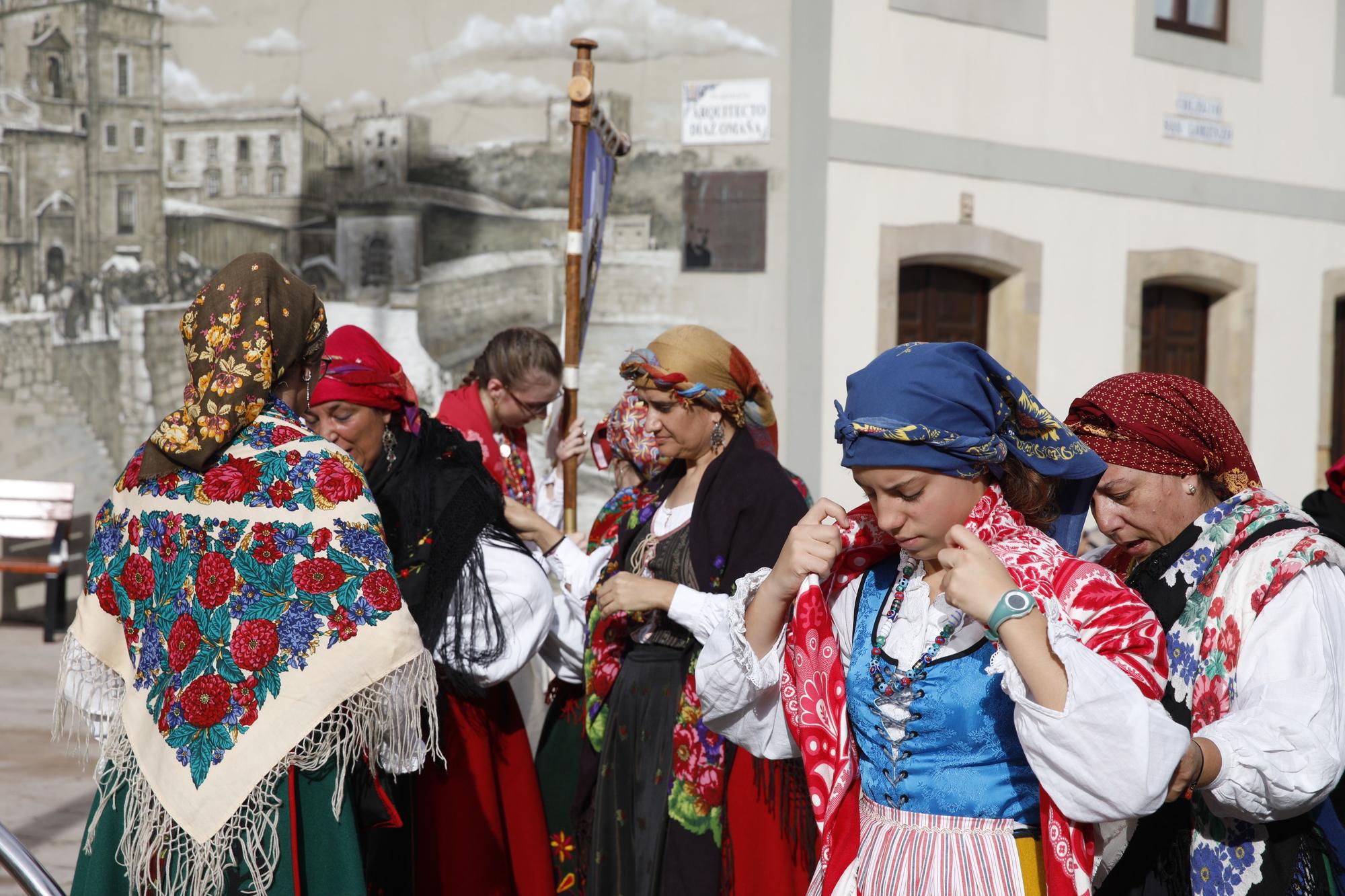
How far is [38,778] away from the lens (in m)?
5.89

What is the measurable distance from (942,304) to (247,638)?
834cm

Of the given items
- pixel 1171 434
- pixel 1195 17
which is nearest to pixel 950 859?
pixel 1171 434

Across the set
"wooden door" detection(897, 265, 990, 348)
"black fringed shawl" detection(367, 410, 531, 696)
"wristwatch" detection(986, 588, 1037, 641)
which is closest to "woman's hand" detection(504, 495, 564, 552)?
"black fringed shawl" detection(367, 410, 531, 696)

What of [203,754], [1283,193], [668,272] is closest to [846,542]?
[203,754]

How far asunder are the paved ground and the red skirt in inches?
66.6

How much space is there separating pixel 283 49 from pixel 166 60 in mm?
898

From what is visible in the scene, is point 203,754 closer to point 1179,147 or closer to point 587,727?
point 587,727

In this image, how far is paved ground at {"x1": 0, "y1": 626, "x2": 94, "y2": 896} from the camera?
4.99m

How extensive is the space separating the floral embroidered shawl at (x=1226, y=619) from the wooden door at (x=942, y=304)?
291 inches

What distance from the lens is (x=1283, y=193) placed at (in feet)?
37.8

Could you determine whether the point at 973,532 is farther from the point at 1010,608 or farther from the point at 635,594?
the point at 635,594

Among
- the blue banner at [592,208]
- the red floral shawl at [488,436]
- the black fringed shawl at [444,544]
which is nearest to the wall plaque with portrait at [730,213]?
the blue banner at [592,208]

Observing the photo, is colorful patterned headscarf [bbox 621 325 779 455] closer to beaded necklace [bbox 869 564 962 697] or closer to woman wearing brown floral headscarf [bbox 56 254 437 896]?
woman wearing brown floral headscarf [bbox 56 254 437 896]

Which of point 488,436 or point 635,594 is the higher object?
point 488,436
